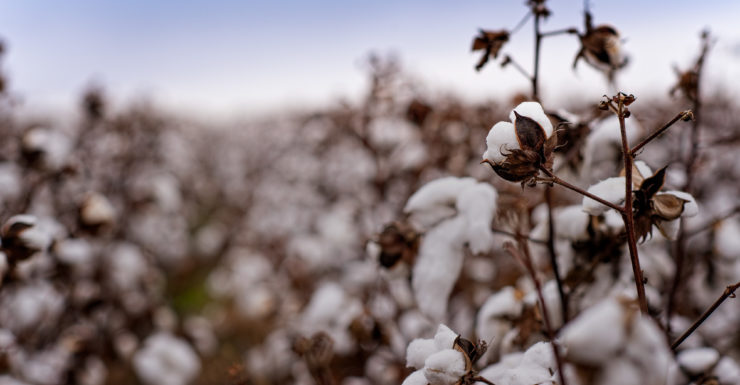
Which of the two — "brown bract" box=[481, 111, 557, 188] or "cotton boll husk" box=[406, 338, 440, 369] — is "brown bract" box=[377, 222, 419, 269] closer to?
"cotton boll husk" box=[406, 338, 440, 369]

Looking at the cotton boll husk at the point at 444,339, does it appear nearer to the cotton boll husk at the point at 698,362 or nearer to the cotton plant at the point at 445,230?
the cotton plant at the point at 445,230

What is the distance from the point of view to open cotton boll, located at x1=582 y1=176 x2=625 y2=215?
73cm

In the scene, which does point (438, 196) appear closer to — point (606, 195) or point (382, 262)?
point (382, 262)

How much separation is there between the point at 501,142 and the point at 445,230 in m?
0.35

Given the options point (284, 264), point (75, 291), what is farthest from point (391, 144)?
point (75, 291)

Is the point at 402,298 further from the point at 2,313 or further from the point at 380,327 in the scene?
the point at 2,313

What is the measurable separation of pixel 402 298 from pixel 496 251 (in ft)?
3.67

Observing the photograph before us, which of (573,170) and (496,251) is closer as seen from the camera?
(573,170)

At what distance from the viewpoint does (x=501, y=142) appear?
70cm

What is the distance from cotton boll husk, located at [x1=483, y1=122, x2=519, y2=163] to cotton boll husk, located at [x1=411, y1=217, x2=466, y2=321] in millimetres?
301

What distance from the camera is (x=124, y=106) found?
4.89 metres

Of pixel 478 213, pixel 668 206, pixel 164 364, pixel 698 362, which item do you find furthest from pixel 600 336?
pixel 164 364

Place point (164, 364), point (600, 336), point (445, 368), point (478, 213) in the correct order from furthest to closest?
point (164, 364) < point (478, 213) < point (445, 368) < point (600, 336)

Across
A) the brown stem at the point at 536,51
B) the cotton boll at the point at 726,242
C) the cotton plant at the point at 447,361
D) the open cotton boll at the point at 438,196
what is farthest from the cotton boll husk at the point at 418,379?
the cotton boll at the point at 726,242
